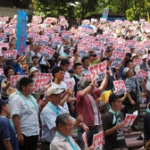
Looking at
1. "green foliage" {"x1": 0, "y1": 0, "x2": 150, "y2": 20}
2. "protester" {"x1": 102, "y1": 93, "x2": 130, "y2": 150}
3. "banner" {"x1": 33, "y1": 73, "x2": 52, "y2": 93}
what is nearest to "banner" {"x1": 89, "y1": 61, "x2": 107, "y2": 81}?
"protester" {"x1": 102, "y1": 93, "x2": 130, "y2": 150}

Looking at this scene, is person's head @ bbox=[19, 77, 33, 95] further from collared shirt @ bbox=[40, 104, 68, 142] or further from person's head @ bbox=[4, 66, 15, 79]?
person's head @ bbox=[4, 66, 15, 79]

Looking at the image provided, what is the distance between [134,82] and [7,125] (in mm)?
4627

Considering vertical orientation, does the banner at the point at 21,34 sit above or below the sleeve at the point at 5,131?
above

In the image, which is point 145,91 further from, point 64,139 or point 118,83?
point 64,139

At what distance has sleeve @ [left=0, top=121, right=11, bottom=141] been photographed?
524 centimetres

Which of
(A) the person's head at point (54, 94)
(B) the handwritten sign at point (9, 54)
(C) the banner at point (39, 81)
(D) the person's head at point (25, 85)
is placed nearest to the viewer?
(A) the person's head at point (54, 94)

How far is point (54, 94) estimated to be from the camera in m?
5.91

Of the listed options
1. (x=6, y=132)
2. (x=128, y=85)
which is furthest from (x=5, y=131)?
(x=128, y=85)

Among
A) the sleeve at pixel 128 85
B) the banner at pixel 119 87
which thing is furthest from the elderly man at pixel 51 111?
the sleeve at pixel 128 85

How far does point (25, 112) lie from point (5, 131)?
2.59 feet

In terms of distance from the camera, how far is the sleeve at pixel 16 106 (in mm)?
5949

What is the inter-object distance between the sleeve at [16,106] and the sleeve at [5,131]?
0.67 metres

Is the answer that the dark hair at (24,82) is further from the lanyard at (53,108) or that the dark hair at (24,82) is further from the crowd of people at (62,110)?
the lanyard at (53,108)

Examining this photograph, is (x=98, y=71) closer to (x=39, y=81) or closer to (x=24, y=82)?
(x=39, y=81)
